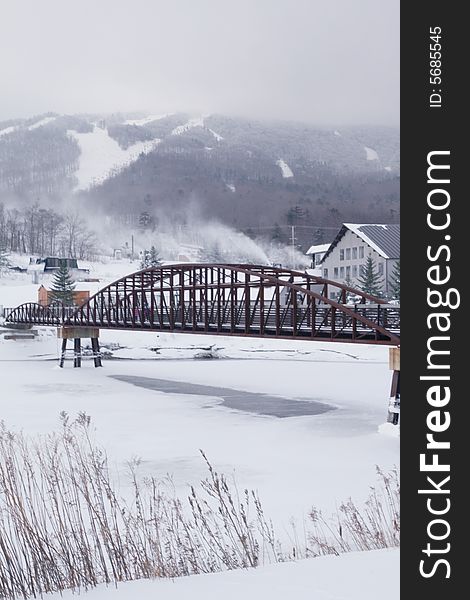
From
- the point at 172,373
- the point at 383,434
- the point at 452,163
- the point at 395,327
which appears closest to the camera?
the point at 452,163

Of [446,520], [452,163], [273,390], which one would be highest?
[452,163]

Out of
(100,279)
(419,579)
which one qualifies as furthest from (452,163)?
(100,279)

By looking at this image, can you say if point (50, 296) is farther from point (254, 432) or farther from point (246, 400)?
point (254, 432)

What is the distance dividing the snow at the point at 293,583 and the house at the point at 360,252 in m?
70.7

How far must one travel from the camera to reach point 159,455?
81.6ft

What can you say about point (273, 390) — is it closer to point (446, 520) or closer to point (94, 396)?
point (94, 396)

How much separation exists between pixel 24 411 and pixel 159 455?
41.2 feet

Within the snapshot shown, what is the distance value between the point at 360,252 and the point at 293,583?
8054 centimetres

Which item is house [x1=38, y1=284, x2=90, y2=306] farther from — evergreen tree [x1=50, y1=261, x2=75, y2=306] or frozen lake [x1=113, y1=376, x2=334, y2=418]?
frozen lake [x1=113, y1=376, x2=334, y2=418]

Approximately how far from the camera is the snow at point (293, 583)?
27.7ft

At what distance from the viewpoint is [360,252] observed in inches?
3460

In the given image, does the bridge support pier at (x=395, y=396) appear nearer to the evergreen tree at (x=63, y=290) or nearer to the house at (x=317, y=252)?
the evergreen tree at (x=63, y=290)

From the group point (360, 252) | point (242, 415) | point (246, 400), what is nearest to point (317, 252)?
point (360, 252)

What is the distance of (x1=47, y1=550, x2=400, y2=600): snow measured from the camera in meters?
8.44
